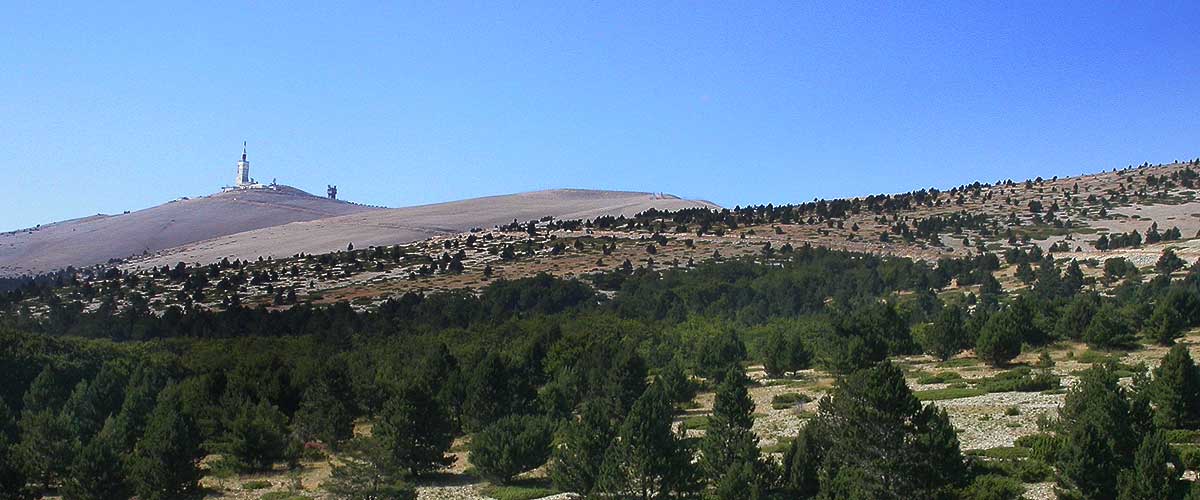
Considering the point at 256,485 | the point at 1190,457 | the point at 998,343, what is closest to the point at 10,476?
the point at 256,485

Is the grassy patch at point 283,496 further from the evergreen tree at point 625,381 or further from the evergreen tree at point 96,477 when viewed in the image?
the evergreen tree at point 625,381

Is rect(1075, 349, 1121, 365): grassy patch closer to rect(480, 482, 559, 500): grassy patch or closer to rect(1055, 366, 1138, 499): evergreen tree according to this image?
rect(1055, 366, 1138, 499): evergreen tree

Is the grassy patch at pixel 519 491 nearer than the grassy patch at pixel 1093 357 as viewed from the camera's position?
Yes

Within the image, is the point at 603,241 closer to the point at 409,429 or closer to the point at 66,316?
the point at 66,316

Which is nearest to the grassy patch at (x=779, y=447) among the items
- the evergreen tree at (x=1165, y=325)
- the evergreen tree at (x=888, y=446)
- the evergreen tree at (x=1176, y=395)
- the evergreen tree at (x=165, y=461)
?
the evergreen tree at (x=888, y=446)

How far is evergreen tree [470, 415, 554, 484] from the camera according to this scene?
1017 inches

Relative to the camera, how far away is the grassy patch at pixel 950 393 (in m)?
32.4

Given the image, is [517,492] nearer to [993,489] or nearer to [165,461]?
[165,461]

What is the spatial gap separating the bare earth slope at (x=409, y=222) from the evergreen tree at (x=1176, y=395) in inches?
3601

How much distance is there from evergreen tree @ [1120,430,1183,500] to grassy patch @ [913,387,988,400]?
561 inches

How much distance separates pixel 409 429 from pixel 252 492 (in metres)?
4.45

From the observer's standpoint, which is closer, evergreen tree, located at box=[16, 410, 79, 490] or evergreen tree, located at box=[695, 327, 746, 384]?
evergreen tree, located at box=[16, 410, 79, 490]

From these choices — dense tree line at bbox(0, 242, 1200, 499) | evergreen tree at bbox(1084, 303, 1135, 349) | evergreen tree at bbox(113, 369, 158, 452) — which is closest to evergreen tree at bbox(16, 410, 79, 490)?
dense tree line at bbox(0, 242, 1200, 499)

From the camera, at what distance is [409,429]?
27.5 meters
